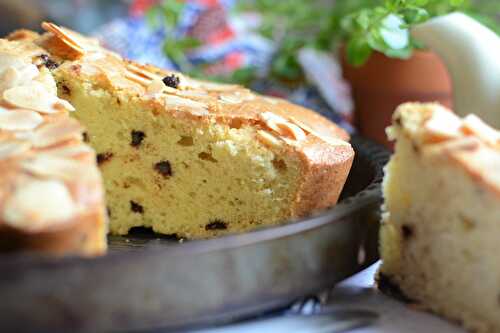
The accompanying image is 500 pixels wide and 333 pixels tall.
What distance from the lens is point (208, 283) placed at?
1.28 meters

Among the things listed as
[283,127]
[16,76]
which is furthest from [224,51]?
[16,76]

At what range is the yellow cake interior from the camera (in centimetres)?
185

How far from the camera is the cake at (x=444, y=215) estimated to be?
4.43 feet

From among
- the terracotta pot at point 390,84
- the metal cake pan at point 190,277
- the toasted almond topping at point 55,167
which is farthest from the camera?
the terracotta pot at point 390,84

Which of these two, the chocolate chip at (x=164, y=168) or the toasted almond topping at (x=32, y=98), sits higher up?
the toasted almond topping at (x=32, y=98)

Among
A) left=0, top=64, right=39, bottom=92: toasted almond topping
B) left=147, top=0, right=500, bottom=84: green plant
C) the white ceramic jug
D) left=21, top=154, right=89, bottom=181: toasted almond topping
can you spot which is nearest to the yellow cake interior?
left=0, top=64, right=39, bottom=92: toasted almond topping

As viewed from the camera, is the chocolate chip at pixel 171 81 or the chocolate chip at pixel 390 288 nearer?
the chocolate chip at pixel 390 288

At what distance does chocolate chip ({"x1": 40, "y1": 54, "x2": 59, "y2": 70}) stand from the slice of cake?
308mm

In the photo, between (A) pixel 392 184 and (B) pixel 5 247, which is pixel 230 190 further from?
(B) pixel 5 247

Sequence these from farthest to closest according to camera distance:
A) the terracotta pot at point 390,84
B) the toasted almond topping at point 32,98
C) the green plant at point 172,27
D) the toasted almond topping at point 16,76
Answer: the green plant at point 172,27
the terracotta pot at point 390,84
the toasted almond topping at point 16,76
the toasted almond topping at point 32,98

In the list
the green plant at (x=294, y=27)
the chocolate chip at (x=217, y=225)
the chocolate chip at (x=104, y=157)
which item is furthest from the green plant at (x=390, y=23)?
the chocolate chip at (x=104, y=157)

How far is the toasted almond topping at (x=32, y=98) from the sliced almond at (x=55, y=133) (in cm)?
13

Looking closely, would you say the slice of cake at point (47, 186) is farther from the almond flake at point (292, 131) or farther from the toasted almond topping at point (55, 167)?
the almond flake at point (292, 131)

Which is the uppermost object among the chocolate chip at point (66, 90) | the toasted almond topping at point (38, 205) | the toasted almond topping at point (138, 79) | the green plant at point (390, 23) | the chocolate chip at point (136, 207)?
the green plant at point (390, 23)
